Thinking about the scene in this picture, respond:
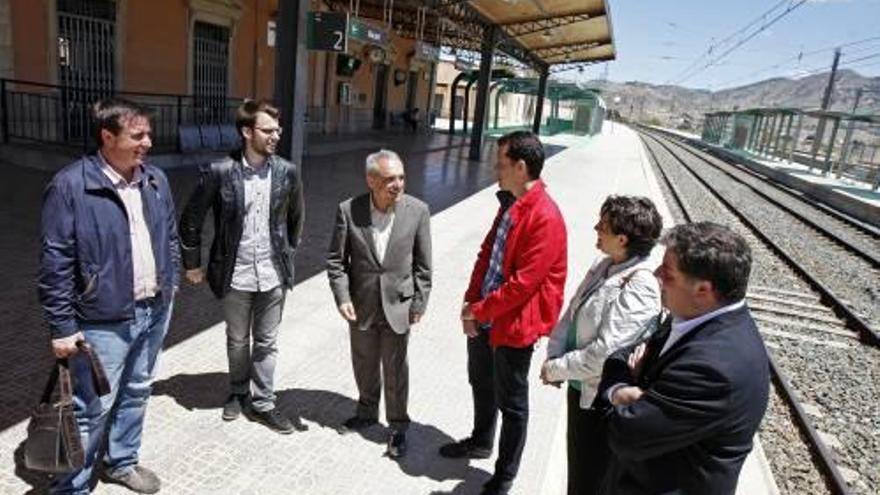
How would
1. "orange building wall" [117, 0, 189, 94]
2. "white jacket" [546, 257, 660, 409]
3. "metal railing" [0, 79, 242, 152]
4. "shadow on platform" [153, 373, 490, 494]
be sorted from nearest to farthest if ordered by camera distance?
"white jacket" [546, 257, 660, 409] → "shadow on platform" [153, 373, 490, 494] → "metal railing" [0, 79, 242, 152] → "orange building wall" [117, 0, 189, 94]

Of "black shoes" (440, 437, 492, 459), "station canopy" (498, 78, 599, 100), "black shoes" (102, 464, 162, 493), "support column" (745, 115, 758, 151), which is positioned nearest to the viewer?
"black shoes" (102, 464, 162, 493)

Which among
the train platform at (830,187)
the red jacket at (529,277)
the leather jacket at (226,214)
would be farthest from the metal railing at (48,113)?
the train platform at (830,187)

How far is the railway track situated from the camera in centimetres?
428

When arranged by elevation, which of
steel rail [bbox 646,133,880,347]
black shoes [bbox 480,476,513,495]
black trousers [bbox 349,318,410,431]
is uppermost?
black trousers [bbox 349,318,410,431]

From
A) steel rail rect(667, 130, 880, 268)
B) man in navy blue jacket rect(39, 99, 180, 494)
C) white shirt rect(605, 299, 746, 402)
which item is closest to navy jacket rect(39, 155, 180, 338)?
man in navy blue jacket rect(39, 99, 180, 494)

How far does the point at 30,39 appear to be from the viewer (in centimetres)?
1077

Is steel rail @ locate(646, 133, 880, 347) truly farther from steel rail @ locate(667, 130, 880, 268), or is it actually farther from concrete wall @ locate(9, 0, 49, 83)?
concrete wall @ locate(9, 0, 49, 83)

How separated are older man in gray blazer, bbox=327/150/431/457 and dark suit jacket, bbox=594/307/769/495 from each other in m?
1.78

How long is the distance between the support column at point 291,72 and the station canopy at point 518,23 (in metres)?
5.73

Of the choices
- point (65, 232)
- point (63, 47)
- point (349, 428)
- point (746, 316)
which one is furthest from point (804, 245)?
point (63, 47)

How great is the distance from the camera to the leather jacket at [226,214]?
3.44m

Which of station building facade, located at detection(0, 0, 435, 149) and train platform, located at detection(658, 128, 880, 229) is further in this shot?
train platform, located at detection(658, 128, 880, 229)

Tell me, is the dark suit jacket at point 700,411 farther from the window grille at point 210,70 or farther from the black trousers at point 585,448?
the window grille at point 210,70

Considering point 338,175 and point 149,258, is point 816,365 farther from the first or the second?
point 338,175
